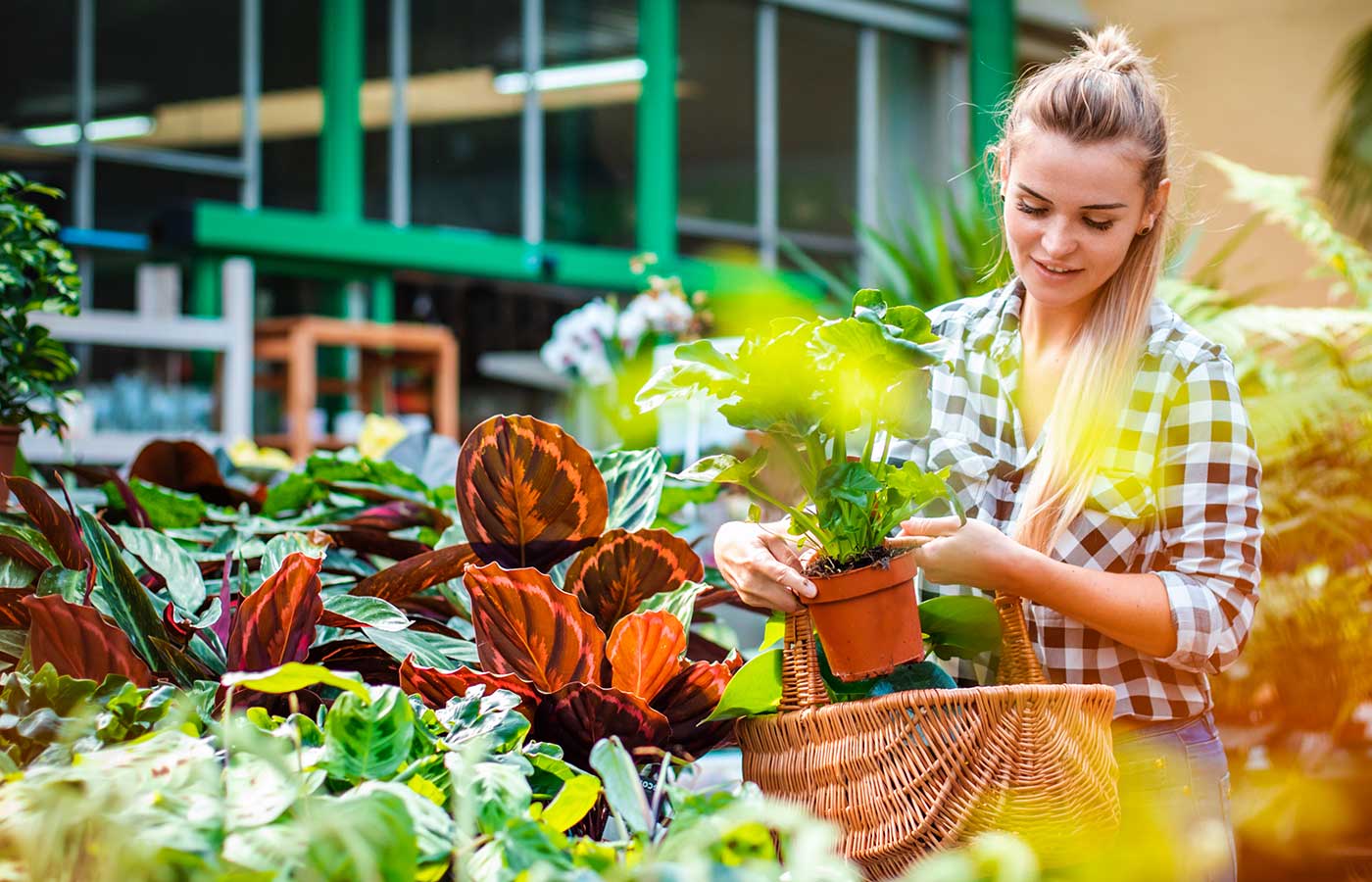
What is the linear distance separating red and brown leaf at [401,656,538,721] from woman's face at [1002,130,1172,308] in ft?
2.21

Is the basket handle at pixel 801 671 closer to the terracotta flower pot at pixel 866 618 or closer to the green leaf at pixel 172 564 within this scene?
the terracotta flower pot at pixel 866 618

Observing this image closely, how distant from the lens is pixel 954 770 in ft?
2.87

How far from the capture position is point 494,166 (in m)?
9.09

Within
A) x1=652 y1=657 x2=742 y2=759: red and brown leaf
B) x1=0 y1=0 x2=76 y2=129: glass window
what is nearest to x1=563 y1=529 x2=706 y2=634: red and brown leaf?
x1=652 y1=657 x2=742 y2=759: red and brown leaf

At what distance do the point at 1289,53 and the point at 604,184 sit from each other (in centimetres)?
548

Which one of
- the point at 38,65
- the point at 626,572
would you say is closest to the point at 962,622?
the point at 626,572

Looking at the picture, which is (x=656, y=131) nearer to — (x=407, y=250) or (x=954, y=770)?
(x=407, y=250)

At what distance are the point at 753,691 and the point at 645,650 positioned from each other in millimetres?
85

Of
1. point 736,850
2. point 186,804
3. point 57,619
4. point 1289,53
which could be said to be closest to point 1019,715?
point 736,850

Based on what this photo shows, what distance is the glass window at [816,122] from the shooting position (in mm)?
10719

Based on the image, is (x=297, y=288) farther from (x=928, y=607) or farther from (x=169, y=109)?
(x=928, y=607)

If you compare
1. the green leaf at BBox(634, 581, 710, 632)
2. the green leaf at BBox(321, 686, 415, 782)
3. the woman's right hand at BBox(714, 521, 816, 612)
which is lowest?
the green leaf at BBox(321, 686, 415, 782)

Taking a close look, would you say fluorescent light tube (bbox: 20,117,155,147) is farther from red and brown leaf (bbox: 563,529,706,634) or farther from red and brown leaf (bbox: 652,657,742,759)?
red and brown leaf (bbox: 652,657,742,759)

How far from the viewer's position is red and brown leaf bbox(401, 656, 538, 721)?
3.11 ft
